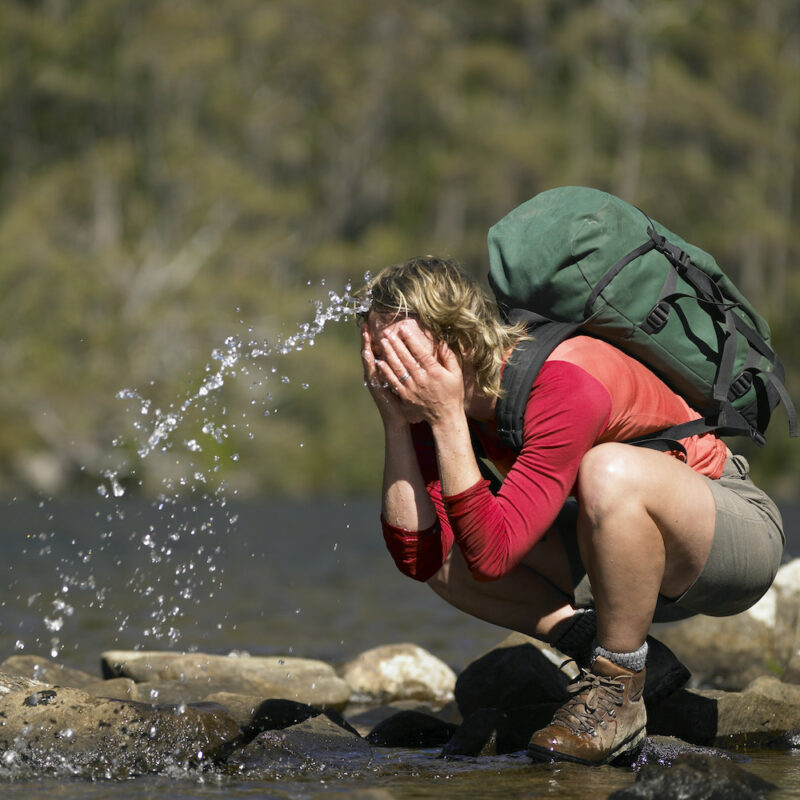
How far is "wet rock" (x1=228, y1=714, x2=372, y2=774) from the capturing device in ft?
11.9

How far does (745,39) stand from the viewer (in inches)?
1678

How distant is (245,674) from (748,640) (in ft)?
7.80

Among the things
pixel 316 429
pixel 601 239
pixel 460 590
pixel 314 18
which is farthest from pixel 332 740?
pixel 314 18

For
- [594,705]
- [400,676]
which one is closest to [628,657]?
[594,705]

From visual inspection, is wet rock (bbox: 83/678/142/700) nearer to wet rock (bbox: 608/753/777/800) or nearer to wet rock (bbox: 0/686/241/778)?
wet rock (bbox: 0/686/241/778)

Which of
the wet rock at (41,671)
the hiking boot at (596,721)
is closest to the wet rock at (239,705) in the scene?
the wet rock at (41,671)

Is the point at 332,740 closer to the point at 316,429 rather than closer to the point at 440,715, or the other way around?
the point at 440,715

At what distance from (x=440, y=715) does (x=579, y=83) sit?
43.5 meters

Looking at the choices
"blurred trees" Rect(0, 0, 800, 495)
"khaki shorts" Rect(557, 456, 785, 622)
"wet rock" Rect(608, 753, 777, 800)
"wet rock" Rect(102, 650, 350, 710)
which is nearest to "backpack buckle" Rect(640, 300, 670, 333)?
"khaki shorts" Rect(557, 456, 785, 622)

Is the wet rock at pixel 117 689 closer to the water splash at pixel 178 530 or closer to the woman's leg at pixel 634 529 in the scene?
the water splash at pixel 178 530

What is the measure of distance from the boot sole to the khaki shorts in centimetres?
39

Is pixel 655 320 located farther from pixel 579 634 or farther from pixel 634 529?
pixel 579 634

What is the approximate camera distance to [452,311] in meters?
3.29

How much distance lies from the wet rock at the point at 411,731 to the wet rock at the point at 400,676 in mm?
1440
